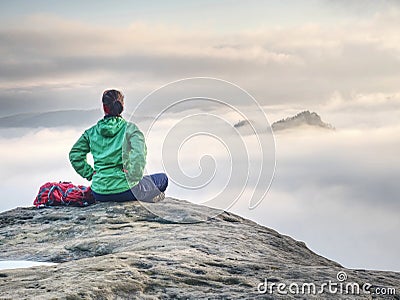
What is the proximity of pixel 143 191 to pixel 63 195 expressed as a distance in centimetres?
155

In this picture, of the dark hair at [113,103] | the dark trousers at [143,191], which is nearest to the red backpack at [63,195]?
the dark trousers at [143,191]

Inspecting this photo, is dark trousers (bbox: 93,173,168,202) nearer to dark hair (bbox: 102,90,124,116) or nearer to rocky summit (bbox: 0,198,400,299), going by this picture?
rocky summit (bbox: 0,198,400,299)

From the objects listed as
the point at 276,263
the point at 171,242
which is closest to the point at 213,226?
the point at 171,242

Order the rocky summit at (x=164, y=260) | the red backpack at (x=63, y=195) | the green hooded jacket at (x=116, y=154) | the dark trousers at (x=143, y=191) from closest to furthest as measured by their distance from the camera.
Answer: the rocky summit at (x=164, y=260) → the green hooded jacket at (x=116, y=154) → the dark trousers at (x=143, y=191) → the red backpack at (x=63, y=195)

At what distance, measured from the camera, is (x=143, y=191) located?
11.4 m

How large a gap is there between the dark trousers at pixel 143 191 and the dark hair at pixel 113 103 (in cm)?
120

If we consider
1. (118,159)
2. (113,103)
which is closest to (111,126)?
(113,103)

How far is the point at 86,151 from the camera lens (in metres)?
11.9

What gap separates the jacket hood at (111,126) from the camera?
37.6ft

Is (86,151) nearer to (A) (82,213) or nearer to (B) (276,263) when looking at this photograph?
(A) (82,213)

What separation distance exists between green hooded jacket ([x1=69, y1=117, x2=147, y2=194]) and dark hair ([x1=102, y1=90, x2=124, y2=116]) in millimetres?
118

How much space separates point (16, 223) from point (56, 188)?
1203mm

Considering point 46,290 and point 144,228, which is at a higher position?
point 144,228

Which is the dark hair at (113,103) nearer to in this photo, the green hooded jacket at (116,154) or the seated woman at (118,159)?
the seated woman at (118,159)
